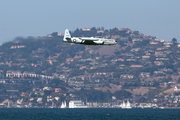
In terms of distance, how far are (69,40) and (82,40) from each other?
325cm

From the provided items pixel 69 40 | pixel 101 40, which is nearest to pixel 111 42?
pixel 101 40

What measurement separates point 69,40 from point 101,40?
8.12 meters

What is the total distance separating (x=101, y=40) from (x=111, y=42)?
2934 millimetres

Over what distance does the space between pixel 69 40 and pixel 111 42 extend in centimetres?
1091

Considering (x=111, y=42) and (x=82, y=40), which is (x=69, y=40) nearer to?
(x=82, y=40)

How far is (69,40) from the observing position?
393 feet

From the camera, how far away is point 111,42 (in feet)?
401

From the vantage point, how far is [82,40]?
119750 mm

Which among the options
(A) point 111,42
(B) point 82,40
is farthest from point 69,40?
(A) point 111,42

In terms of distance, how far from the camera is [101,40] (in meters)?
121

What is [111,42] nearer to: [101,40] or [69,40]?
[101,40]
